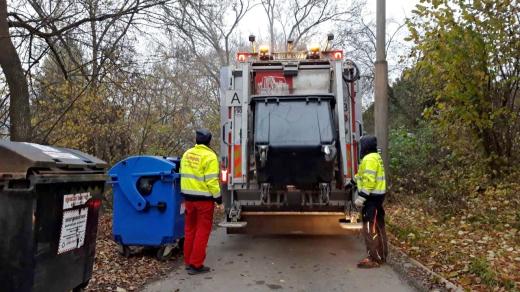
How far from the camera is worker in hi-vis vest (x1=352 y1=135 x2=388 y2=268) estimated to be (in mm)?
6164

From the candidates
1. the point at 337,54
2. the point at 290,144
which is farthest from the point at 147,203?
the point at 337,54

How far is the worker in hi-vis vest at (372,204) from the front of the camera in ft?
20.2

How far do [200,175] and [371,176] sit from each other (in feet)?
6.85

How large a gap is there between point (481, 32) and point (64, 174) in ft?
24.9

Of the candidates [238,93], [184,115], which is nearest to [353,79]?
[238,93]

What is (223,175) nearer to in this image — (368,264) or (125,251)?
(125,251)

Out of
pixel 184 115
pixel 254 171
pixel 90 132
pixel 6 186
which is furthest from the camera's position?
pixel 184 115

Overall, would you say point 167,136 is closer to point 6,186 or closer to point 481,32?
point 481,32

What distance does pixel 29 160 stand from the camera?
134 inches

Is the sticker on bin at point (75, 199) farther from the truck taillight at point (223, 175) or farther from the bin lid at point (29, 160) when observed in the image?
the truck taillight at point (223, 175)

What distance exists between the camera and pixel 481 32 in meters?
8.74

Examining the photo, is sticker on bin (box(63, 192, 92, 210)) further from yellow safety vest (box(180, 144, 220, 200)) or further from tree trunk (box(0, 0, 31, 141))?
tree trunk (box(0, 0, 31, 141))

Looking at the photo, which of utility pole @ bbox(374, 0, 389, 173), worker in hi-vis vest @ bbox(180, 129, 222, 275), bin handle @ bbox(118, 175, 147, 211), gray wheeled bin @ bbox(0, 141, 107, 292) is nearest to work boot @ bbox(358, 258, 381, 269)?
worker in hi-vis vest @ bbox(180, 129, 222, 275)

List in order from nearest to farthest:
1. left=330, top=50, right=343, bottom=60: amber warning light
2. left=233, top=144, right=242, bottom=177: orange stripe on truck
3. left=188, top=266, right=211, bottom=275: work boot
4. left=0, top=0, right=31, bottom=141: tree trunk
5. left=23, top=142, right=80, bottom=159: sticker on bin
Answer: left=23, top=142, right=80, bottom=159: sticker on bin → left=188, top=266, right=211, bottom=275: work boot → left=233, top=144, right=242, bottom=177: orange stripe on truck → left=0, top=0, right=31, bottom=141: tree trunk → left=330, top=50, right=343, bottom=60: amber warning light
